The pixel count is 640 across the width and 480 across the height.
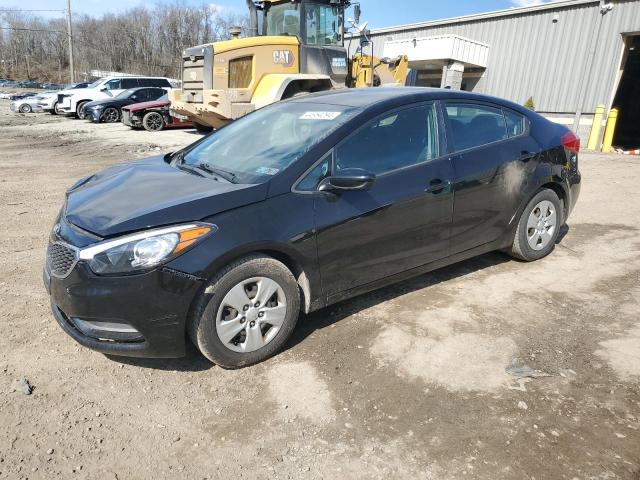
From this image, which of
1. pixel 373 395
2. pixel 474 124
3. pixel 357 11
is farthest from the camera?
pixel 357 11

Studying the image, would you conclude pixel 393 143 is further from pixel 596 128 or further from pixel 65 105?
pixel 65 105

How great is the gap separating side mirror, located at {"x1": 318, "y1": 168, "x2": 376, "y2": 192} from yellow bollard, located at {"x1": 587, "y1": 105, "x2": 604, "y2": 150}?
14889 mm

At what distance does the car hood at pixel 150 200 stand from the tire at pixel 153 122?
48.3 feet

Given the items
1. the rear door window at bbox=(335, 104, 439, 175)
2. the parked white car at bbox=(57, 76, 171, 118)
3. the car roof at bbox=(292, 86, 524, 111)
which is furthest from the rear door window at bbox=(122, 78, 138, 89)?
the rear door window at bbox=(335, 104, 439, 175)

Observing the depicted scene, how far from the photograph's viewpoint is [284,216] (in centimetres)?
299

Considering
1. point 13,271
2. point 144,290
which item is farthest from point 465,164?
point 13,271

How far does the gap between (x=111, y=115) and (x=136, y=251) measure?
64.9 feet

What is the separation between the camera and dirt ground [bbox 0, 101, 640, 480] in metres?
2.32

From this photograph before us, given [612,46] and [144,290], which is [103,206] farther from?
[612,46]

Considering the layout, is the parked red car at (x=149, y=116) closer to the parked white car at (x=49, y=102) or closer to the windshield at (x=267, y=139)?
the parked white car at (x=49, y=102)

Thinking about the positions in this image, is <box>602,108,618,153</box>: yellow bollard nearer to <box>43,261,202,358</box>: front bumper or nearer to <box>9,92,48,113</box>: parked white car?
<box>43,261,202,358</box>: front bumper

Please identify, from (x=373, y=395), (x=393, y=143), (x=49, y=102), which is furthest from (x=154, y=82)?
(x=373, y=395)

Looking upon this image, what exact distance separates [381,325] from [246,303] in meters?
1.12

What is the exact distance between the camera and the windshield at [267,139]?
328cm
